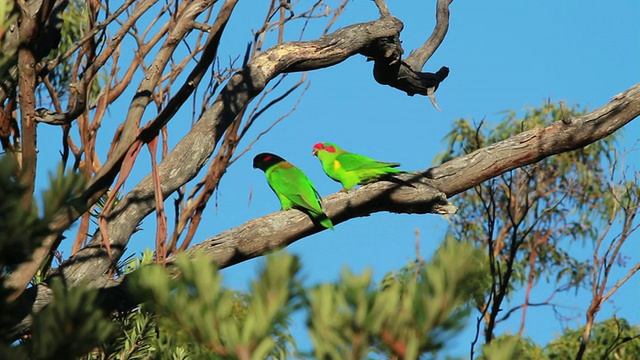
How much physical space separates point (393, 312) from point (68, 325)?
1.78ft

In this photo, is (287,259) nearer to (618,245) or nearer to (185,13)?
(185,13)

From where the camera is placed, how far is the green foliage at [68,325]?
1.46 m

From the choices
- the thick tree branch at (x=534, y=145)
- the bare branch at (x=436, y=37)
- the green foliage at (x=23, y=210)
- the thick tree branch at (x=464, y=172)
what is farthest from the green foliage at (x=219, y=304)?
the bare branch at (x=436, y=37)

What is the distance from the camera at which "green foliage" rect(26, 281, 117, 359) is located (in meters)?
1.46

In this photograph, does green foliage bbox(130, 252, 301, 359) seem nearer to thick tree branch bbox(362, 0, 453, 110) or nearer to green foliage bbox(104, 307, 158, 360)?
green foliage bbox(104, 307, 158, 360)

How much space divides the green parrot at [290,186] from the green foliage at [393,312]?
8.98 ft

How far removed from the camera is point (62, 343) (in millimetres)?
1467

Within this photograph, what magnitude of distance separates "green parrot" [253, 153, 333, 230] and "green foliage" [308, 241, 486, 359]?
2.74 m

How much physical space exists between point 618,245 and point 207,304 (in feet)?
13.9

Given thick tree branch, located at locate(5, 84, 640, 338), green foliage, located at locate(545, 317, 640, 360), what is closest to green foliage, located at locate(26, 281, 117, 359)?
thick tree branch, located at locate(5, 84, 640, 338)

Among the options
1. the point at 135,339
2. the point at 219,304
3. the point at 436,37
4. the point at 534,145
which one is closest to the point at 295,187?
the point at 436,37

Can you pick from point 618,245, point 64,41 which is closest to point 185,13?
point 618,245

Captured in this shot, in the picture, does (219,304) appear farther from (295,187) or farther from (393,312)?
(295,187)

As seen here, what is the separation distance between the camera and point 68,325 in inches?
57.8
